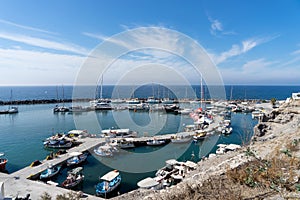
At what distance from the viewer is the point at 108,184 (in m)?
10.5

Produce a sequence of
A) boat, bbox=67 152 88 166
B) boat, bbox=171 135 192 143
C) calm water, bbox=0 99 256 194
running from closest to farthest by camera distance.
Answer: calm water, bbox=0 99 256 194 < boat, bbox=67 152 88 166 < boat, bbox=171 135 192 143

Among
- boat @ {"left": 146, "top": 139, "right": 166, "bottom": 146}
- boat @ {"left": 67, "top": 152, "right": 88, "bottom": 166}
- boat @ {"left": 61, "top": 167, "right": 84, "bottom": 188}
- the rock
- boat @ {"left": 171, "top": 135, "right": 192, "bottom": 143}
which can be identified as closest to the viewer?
boat @ {"left": 61, "top": 167, "right": 84, "bottom": 188}

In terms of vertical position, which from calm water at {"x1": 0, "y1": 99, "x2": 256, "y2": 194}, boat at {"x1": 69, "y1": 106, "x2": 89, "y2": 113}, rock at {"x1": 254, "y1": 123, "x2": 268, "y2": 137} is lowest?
calm water at {"x1": 0, "y1": 99, "x2": 256, "y2": 194}

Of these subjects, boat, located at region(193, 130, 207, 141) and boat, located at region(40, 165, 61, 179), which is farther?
boat, located at region(193, 130, 207, 141)

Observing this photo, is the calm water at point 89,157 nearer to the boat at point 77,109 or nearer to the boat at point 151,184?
the boat at point 151,184

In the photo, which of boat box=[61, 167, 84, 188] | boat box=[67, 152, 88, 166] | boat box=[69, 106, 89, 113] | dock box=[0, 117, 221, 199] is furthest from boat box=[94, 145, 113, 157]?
boat box=[69, 106, 89, 113]

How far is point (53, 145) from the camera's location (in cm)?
1828

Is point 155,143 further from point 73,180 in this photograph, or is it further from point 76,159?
point 73,180

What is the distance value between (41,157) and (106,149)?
5.23m

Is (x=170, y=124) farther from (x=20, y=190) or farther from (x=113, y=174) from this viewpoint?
(x=20, y=190)

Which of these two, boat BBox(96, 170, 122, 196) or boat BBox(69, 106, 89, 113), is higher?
boat BBox(69, 106, 89, 113)

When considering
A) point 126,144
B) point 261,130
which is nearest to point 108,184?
point 126,144

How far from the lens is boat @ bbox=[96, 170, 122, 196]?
10188 mm

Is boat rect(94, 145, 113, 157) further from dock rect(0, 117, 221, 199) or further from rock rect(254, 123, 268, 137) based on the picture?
rock rect(254, 123, 268, 137)
